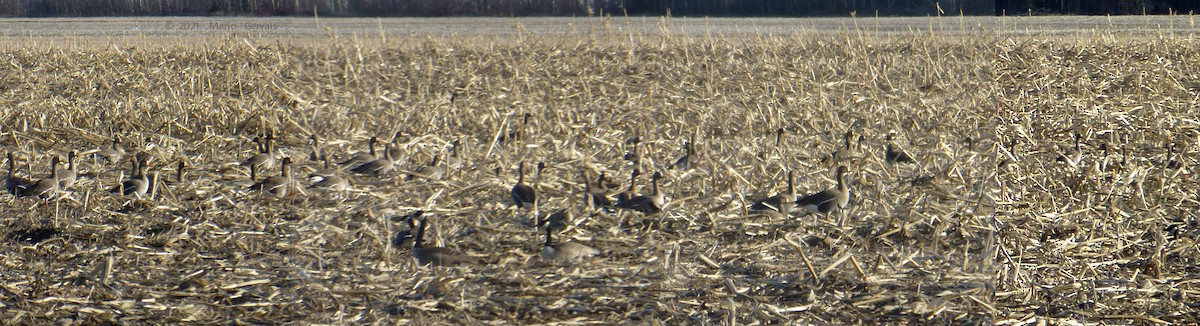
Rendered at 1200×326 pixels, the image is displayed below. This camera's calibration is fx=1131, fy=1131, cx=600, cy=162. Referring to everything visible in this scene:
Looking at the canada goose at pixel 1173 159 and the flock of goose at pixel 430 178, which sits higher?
the flock of goose at pixel 430 178

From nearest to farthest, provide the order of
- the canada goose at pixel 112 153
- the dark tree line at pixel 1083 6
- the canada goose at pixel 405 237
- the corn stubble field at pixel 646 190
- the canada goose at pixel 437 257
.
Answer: the corn stubble field at pixel 646 190 → the canada goose at pixel 437 257 → the canada goose at pixel 405 237 → the canada goose at pixel 112 153 → the dark tree line at pixel 1083 6

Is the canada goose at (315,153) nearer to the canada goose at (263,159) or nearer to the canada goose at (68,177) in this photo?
the canada goose at (263,159)

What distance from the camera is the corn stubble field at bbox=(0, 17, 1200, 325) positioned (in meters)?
4.68

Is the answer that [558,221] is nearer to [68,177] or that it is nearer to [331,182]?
[331,182]

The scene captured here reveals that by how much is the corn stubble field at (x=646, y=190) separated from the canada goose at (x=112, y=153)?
5.4 inches

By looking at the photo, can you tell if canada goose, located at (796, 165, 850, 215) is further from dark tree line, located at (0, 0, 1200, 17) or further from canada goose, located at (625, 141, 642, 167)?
dark tree line, located at (0, 0, 1200, 17)

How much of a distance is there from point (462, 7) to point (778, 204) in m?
29.2

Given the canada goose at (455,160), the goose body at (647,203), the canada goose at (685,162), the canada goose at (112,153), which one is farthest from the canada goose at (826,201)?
the canada goose at (112,153)

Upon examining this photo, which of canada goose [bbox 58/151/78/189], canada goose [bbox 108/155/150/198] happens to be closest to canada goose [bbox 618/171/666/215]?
canada goose [bbox 108/155/150/198]

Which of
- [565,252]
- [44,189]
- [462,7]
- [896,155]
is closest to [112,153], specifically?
[44,189]

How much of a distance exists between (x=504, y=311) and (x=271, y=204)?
95.8 inches

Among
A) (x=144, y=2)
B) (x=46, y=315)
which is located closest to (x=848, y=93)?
(x=46, y=315)

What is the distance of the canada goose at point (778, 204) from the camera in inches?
232

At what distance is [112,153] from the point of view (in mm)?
8047
